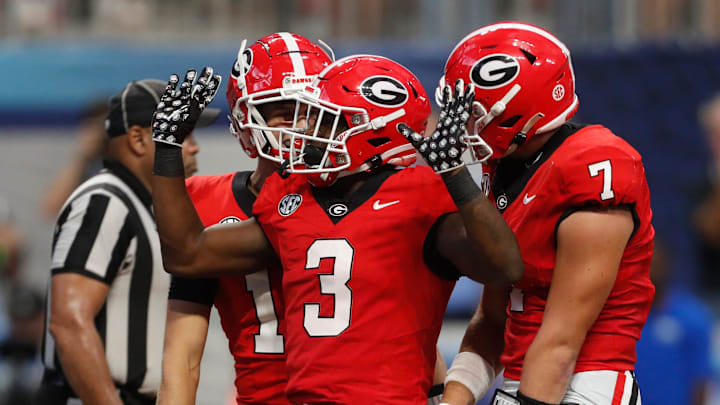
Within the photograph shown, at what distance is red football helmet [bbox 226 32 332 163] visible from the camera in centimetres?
285

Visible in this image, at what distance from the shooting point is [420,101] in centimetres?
267

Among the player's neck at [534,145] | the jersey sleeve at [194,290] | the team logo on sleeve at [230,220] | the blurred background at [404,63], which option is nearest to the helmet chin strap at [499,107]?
the player's neck at [534,145]

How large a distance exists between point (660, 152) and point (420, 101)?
503 cm

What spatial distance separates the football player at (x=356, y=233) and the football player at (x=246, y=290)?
0.49 ft

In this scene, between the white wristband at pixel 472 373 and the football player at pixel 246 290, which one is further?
the football player at pixel 246 290

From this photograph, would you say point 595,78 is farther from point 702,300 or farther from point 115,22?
point 115,22

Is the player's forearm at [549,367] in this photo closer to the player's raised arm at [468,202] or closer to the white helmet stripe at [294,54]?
the player's raised arm at [468,202]

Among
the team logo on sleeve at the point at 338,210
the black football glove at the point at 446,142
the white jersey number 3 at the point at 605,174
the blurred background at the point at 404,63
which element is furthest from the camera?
the blurred background at the point at 404,63

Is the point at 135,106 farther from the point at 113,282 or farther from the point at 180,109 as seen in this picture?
the point at 180,109

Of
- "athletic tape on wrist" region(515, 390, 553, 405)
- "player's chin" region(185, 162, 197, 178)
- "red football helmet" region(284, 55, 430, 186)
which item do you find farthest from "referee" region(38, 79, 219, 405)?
"athletic tape on wrist" region(515, 390, 553, 405)

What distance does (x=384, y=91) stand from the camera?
8.55 feet

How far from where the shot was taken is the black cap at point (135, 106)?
3.59m

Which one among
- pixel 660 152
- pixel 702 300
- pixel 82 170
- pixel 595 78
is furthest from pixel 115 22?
pixel 702 300

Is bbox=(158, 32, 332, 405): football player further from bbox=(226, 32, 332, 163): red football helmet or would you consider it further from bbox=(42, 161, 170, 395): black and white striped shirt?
bbox=(42, 161, 170, 395): black and white striped shirt
